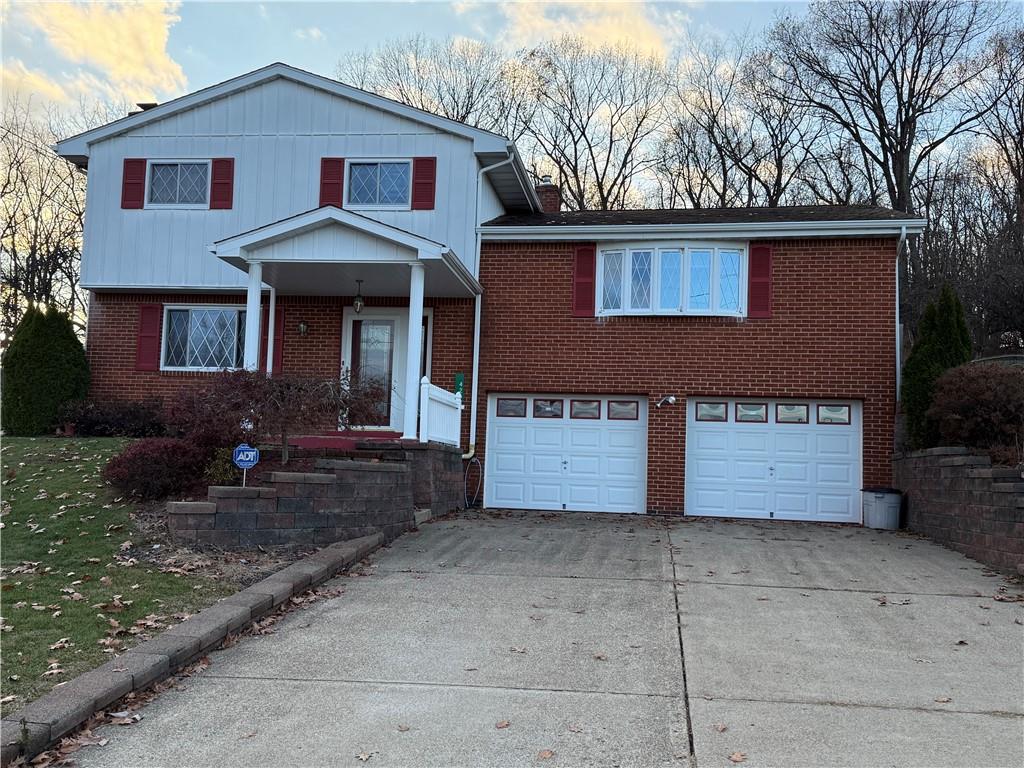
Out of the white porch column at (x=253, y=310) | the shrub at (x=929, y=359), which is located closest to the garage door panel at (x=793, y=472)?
the shrub at (x=929, y=359)

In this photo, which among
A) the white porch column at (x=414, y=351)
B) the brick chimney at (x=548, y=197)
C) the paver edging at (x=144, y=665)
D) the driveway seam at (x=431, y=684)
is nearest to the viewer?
the paver edging at (x=144, y=665)

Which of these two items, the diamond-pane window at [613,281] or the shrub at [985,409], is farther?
the diamond-pane window at [613,281]

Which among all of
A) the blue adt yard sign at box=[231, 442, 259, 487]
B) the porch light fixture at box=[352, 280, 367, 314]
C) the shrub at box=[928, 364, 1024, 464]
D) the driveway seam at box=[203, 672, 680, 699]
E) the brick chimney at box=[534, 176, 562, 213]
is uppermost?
the brick chimney at box=[534, 176, 562, 213]

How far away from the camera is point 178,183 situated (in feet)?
51.1

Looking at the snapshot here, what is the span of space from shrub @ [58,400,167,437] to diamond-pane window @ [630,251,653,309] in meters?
8.12

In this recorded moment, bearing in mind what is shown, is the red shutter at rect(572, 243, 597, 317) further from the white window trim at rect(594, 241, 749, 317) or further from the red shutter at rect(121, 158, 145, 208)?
the red shutter at rect(121, 158, 145, 208)

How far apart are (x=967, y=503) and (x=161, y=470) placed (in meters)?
9.39

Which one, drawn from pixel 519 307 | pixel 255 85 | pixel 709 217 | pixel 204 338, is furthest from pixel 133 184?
pixel 709 217

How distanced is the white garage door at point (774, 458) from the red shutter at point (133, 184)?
10375 mm

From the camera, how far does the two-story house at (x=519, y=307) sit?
14180mm

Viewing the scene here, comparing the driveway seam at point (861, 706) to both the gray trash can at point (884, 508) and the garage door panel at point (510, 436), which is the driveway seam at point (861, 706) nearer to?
the gray trash can at point (884, 508)

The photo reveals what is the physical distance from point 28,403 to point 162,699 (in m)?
11.5

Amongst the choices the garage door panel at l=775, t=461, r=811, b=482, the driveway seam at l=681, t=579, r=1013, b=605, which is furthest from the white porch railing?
the garage door panel at l=775, t=461, r=811, b=482

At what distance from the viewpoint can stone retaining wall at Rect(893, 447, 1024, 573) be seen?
30.0ft
